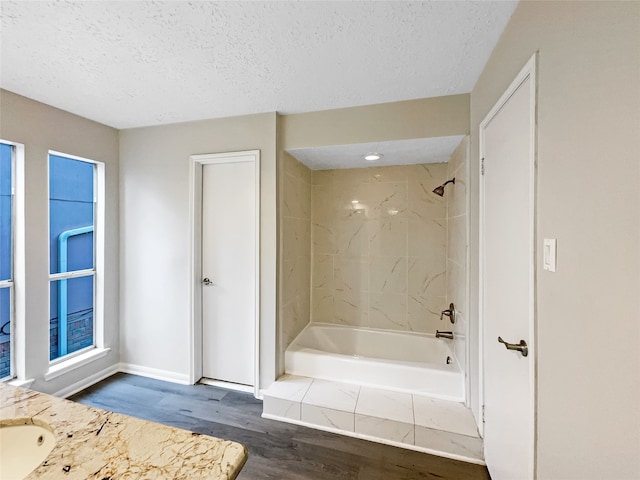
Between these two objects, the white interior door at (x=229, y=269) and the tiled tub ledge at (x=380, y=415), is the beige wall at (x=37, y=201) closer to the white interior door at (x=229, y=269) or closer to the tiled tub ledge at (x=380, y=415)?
the white interior door at (x=229, y=269)

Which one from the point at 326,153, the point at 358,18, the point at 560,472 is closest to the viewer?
the point at 560,472

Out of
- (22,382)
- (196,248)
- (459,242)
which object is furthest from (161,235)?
(459,242)

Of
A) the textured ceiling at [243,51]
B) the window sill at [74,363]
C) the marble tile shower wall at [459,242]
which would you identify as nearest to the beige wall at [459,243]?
the marble tile shower wall at [459,242]

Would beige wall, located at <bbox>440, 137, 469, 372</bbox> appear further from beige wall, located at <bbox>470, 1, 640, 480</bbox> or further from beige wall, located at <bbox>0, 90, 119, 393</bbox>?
beige wall, located at <bbox>0, 90, 119, 393</bbox>

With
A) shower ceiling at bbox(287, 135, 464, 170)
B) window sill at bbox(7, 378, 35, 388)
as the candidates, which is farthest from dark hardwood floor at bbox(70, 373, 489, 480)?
shower ceiling at bbox(287, 135, 464, 170)

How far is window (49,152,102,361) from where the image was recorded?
7.41ft

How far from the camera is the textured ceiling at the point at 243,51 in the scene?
1.21m

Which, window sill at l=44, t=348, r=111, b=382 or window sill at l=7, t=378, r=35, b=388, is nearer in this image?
window sill at l=7, t=378, r=35, b=388

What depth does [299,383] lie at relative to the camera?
2195mm

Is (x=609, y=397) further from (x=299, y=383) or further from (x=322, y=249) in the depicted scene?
(x=322, y=249)

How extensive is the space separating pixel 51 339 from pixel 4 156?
5.18 feet

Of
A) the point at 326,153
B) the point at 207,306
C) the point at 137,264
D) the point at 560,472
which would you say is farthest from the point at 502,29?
the point at 137,264

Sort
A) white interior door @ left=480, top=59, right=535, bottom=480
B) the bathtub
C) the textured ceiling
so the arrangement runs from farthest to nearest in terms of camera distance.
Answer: the bathtub
the textured ceiling
white interior door @ left=480, top=59, right=535, bottom=480

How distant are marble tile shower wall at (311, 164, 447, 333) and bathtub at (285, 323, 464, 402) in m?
0.16
